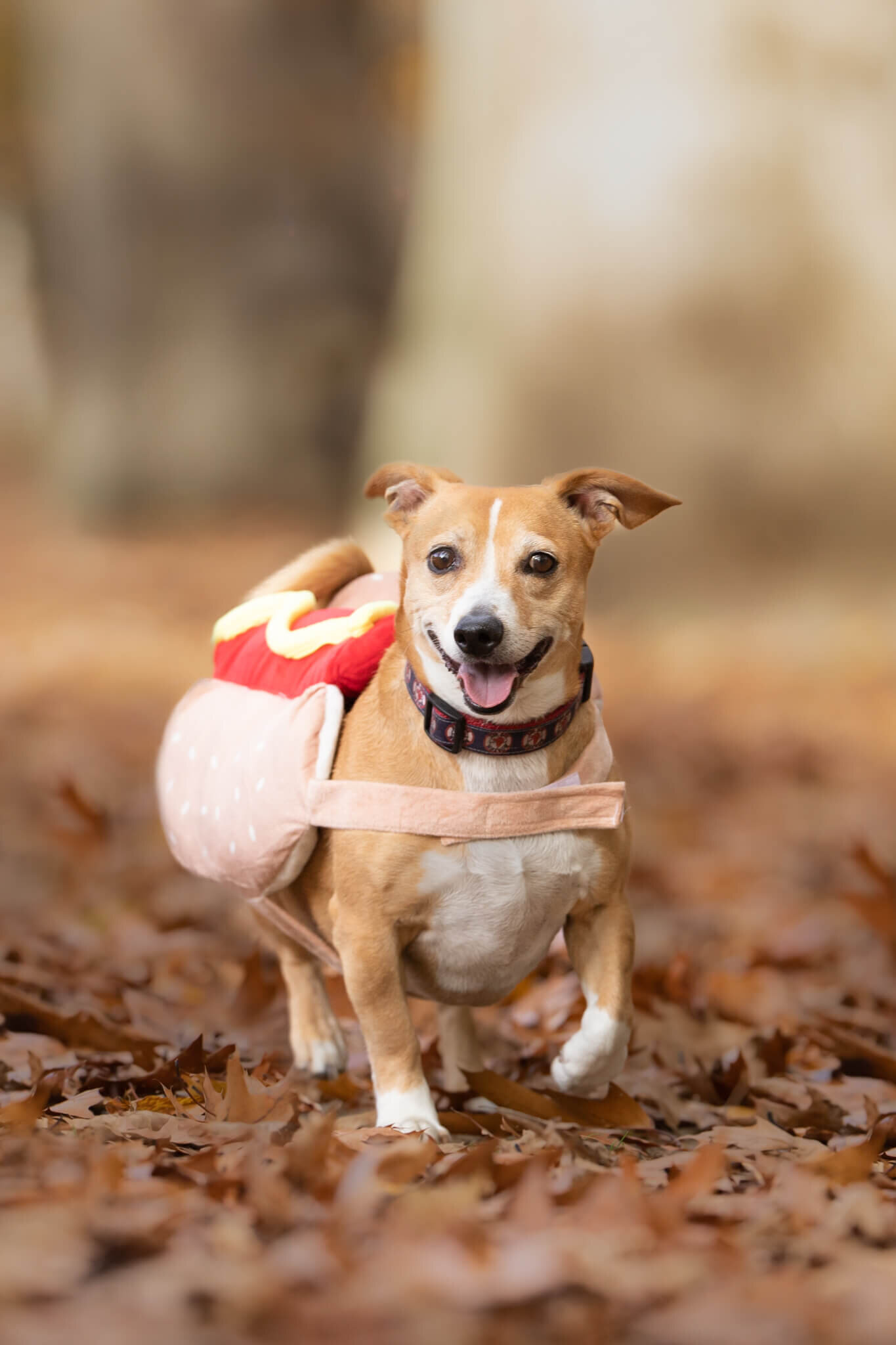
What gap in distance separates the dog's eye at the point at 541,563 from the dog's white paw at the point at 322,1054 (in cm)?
144

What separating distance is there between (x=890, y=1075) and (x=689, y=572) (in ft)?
18.9

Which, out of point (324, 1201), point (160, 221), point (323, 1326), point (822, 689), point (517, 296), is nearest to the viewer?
point (323, 1326)

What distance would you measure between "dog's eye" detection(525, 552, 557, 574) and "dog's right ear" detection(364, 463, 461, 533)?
1.15ft

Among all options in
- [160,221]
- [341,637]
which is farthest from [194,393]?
[341,637]

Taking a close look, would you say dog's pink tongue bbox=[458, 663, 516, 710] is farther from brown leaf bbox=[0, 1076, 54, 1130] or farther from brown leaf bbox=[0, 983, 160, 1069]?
brown leaf bbox=[0, 983, 160, 1069]

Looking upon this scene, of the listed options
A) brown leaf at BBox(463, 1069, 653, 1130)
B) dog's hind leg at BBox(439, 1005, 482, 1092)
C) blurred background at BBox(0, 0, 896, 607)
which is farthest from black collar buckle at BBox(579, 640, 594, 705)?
blurred background at BBox(0, 0, 896, 607)

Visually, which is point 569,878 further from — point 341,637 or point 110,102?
point 110,102

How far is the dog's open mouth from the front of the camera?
2.55 m

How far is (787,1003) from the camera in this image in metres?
3.92

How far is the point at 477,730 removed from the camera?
267cm

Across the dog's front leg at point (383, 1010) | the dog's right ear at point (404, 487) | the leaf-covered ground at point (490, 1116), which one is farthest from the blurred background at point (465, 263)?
the dog's front leg at point (383, 1010)

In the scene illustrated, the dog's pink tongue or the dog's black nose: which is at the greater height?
the dog's black nose

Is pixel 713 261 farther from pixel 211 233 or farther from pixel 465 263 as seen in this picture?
pixel 211 233

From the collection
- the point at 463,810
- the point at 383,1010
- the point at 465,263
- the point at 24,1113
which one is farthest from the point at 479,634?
the point at 465,263
